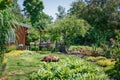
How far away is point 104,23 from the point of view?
4088 cm

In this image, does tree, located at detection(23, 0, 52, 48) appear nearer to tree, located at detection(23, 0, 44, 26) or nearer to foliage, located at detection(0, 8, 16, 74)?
tree, located at detection(23, 0, 44, 26)

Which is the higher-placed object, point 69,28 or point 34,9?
point 34,9

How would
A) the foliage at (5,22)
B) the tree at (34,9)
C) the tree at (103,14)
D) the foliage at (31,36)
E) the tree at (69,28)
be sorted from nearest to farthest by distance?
the foliage at (5,22) → the tree at (69,28) → the foliage at (31,36) → the tree at (103,14) → the tree at (34,9)

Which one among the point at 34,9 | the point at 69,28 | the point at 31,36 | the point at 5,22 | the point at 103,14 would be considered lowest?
the point at 31,36

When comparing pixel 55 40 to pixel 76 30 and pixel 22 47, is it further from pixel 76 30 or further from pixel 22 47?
pixel 22 47

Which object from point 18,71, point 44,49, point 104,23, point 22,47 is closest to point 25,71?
point 18,71

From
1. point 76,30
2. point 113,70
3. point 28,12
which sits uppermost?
point 28,12

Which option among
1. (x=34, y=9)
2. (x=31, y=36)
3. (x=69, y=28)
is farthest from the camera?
(x=34, y=9)

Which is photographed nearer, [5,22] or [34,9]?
[5,22]

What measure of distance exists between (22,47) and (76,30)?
7039 millimetres

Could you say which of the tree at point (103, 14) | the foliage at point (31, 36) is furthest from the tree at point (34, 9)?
the foliage at point (31, 36)

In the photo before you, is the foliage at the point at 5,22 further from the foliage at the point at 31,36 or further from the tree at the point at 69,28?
the foliage at the point at 31,36

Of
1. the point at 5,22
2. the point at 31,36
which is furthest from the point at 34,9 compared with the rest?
the point at 5,22

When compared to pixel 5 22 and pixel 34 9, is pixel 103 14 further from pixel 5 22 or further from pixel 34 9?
pixel 5 22
